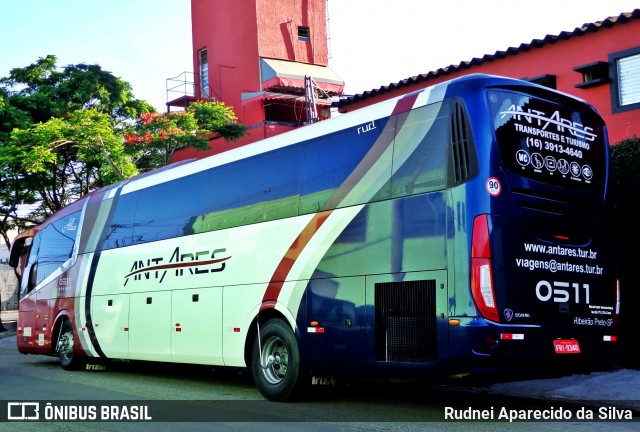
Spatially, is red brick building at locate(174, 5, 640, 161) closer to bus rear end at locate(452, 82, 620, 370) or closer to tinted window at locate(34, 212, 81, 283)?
tinted window at locate(34, 212, 81, 283)

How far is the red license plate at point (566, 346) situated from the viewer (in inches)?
359

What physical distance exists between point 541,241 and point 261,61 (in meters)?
25.6

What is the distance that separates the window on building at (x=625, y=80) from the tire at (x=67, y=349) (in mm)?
11850

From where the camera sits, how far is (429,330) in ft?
29.6

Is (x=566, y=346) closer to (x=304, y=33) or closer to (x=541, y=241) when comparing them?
(x=541, y=241)

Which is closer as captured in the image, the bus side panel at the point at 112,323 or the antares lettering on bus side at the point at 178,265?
the antares lettering on bus side at the point at 178,265

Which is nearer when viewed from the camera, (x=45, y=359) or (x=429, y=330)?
(x=429, y=330)

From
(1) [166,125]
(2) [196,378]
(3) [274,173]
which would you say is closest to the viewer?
(3) [274,173]

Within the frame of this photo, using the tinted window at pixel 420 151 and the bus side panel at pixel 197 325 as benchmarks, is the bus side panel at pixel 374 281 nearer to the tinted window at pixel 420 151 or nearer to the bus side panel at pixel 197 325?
the tinted window at pixel 420 151

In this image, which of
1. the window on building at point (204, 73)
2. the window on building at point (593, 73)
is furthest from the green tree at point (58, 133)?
the window on building at point (593, 73)

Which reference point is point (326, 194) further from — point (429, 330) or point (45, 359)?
point (45, 359)

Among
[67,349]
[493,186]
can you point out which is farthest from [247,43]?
[493,186]

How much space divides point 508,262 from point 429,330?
1130 mm

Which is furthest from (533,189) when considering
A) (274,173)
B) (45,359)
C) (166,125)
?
(166,125)
